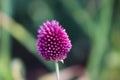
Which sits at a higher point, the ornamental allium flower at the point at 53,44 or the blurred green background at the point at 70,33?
the blurred green background at the point at 70,33

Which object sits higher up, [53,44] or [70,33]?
[70,33]

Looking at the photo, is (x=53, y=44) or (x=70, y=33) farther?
(x=70, y=33)

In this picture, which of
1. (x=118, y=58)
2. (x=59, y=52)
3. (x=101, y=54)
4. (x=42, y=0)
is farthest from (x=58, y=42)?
(x=42, y=0)

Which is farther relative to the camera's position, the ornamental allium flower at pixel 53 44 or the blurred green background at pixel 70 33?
the blurred green background at pixel 70 33

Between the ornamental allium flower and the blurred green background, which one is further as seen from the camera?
Answer: the blurred green background

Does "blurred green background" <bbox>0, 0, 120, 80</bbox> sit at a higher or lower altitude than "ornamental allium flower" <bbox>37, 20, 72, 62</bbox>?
higher
